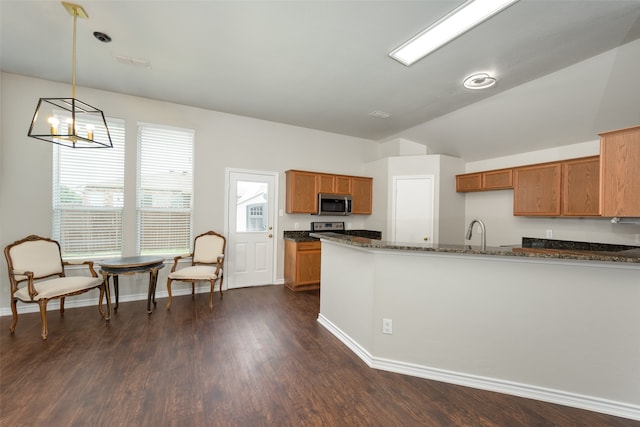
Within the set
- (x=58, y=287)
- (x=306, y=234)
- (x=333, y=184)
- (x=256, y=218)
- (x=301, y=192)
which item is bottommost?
(x=58, y=287)

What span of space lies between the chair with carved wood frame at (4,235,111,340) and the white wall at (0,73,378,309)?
37 centimetres

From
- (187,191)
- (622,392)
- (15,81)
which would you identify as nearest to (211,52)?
(187,191)

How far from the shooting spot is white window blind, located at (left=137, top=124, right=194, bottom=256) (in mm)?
3936

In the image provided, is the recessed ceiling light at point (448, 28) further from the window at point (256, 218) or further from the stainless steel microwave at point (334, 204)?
the window at point (256, 218)

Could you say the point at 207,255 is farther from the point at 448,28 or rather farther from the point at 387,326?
the point at 448,28

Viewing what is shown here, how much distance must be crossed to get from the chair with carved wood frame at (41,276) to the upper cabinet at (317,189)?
297cm

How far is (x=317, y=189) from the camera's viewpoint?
4.95 meters

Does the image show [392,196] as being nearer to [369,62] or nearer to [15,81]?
[369,62]

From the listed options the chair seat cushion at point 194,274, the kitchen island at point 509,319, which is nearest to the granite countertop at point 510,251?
the kitchen island at point 509,319

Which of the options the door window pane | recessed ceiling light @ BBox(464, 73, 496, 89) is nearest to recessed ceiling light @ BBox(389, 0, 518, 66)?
recessed ceiling light @ BBox(464, 73, 496, 89)

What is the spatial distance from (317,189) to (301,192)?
0.34 meters

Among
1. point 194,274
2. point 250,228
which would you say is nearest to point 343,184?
point 250,228

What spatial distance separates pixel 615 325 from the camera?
1.75m

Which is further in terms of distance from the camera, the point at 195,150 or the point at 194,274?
the point at 195,150
